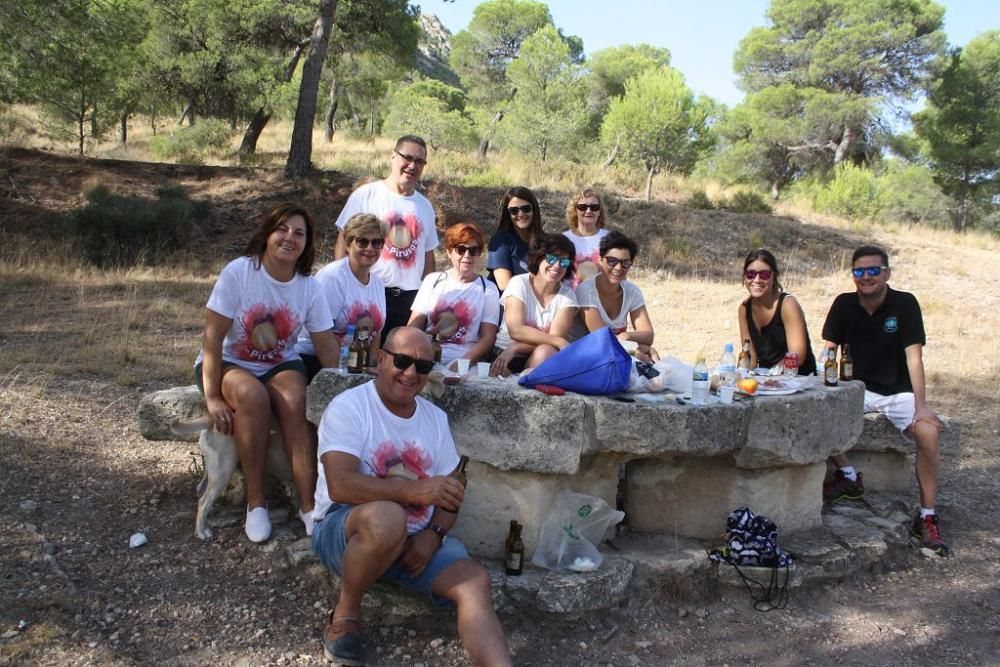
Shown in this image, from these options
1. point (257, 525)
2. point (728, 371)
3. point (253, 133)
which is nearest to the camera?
point (257, 525)

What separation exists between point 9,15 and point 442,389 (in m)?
9.42

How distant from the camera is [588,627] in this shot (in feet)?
11.5

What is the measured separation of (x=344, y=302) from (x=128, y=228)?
333 inches

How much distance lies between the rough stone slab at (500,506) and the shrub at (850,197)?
1863cm

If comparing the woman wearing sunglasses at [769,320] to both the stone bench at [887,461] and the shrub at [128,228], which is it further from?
the shrub at [128,228]

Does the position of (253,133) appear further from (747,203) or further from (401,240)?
(401,240)

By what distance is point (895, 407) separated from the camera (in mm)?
4668

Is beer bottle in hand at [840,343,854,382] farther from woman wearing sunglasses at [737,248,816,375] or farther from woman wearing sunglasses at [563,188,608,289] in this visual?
woman wearing sunglasses at [563,188,608,289]

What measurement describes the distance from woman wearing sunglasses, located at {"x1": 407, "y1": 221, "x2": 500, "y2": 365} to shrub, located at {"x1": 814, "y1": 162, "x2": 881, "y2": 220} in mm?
17945

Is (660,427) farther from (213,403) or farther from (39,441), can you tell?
(39,441)

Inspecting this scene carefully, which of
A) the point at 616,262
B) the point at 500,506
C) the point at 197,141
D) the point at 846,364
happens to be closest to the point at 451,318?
the point at 616,262

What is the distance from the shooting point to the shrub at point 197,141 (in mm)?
17781

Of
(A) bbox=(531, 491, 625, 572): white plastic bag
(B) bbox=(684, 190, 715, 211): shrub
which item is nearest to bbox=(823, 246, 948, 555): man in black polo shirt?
(A) bbox=(531, 491, 625, 572): white plastic bag

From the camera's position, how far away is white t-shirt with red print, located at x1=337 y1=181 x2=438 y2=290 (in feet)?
16.0
